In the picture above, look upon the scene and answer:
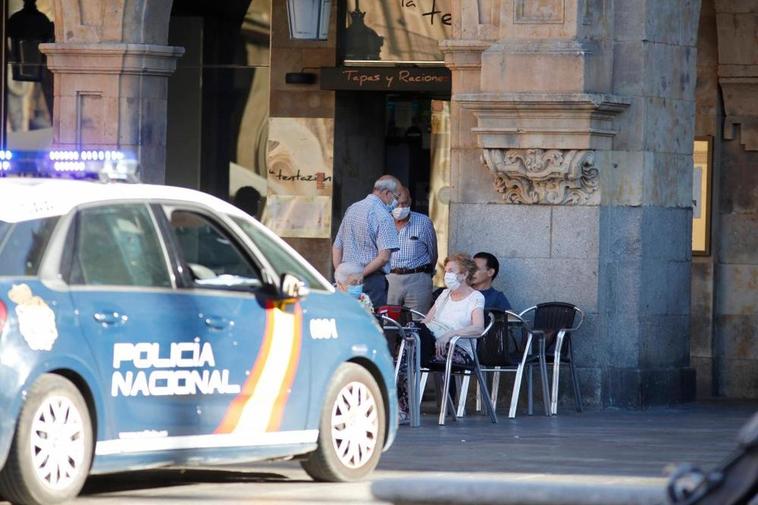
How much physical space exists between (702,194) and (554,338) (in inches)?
165

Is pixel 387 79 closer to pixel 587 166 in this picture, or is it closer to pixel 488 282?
pixel 587 166

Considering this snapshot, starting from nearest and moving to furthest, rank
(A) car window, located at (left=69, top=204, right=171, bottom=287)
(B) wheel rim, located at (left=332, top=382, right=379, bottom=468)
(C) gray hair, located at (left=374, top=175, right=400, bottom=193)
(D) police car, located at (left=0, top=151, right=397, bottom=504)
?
→ (D) police car, located at (left=0, top=151, right=397, bottom=504) < (A) car window, located at (left=69, top=204, right=171, bottom=287) < (B) wheel rim, located at (left=332, top=382, right=379, bottom=468) < (C) gray hair, located at (left=374, top=175, right=400, bottom=193)

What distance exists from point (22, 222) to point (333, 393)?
1812 mm

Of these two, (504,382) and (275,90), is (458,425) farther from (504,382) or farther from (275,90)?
(275,90)

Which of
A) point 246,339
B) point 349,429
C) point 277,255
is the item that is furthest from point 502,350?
point 246,339

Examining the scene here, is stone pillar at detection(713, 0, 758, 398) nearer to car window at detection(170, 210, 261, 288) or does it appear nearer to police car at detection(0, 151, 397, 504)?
police car at detection(0, 151, 397, 504)

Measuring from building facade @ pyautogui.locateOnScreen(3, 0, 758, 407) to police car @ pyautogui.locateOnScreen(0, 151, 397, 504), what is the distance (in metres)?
5.79

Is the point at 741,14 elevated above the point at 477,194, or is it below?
above

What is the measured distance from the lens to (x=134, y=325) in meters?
9.02

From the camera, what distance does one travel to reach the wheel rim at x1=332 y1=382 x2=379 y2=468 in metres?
9.98

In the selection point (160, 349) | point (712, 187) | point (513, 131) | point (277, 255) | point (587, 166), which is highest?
point (513, 131)

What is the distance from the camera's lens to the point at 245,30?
2169cm

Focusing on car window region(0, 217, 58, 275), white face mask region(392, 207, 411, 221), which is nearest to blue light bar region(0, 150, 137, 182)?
car window region(0, 217, 58, 275)

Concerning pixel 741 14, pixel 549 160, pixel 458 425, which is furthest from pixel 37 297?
pixel 741 14
